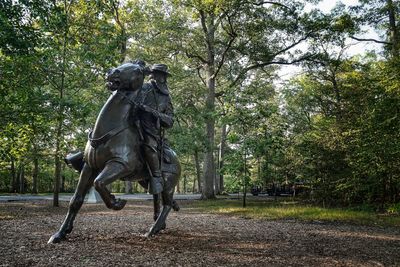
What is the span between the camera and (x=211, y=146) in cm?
2347

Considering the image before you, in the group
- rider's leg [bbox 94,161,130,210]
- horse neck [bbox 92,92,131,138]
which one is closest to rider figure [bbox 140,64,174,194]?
horse neck [bbox 92,92,131,138]

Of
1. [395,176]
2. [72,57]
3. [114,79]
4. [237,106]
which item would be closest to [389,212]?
[395,176]

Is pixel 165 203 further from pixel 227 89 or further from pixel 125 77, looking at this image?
pixel 227 89

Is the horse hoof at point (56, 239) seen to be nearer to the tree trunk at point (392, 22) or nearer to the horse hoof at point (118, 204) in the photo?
the horse hoof at point (118, 204)

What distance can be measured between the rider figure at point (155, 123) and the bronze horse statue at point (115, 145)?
17 centimetres

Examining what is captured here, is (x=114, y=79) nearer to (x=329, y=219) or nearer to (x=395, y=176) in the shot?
(x=329, y=219)

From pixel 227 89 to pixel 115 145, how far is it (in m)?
15.1

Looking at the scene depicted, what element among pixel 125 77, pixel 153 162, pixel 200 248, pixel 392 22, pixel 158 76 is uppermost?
pixel 392 22

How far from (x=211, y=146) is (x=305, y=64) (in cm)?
711

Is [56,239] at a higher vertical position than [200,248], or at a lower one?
higher

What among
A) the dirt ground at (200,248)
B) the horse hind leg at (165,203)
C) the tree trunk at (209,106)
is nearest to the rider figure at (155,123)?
the horse hind leg at (165,203)

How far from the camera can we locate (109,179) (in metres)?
6.25

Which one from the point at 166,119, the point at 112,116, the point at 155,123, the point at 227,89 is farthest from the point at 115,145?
the point at 227,89

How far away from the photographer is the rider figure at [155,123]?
7055 mm
